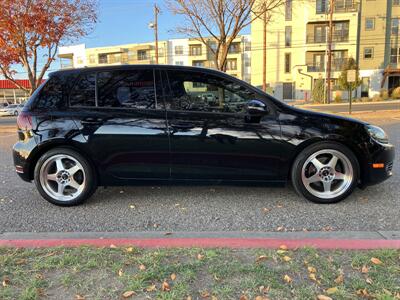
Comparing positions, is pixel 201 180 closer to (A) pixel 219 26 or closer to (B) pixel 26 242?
(B) pixel 26 242

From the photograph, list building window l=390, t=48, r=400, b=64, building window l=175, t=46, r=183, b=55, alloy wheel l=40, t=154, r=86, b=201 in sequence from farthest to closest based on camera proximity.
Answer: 1. building window l=175, t=46, r=183, b=55
2. building window l=390, t=48, r=400, b=64
3. alloy wheel l=40, t=154, r=86, b=201

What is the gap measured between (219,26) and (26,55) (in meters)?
7.06

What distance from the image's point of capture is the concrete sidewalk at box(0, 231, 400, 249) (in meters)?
3.10

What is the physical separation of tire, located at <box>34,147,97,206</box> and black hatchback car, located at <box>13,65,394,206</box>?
0.04ft

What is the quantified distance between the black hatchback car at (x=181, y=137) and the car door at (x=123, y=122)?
12mm

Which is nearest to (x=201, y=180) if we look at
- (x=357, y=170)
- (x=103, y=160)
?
(x=103, y=160)

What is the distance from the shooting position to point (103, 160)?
4.26 meters

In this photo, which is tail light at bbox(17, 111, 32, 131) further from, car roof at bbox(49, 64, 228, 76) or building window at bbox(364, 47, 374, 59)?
building window at bbox(364, 47, 374, 59)

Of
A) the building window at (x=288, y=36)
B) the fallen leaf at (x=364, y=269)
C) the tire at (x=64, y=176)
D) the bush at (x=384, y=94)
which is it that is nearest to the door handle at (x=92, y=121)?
the tire at (x=64, y=176)

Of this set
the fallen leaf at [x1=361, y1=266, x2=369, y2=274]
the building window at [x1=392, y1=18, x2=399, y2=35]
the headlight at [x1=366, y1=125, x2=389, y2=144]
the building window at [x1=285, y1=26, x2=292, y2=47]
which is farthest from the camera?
the building window at [x1=285, y1=26, x2=292, y2=47]

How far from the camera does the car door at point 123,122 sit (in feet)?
Answer: 13.7

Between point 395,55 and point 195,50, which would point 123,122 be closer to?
point 395,55

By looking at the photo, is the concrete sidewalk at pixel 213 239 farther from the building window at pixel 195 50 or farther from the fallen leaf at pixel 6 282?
the building window at pixel 195 50

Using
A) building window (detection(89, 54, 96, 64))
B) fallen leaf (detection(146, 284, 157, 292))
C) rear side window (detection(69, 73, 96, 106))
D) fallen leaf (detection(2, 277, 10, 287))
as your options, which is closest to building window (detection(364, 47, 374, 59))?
rear side window (detection(69, 73, 96, 106))
